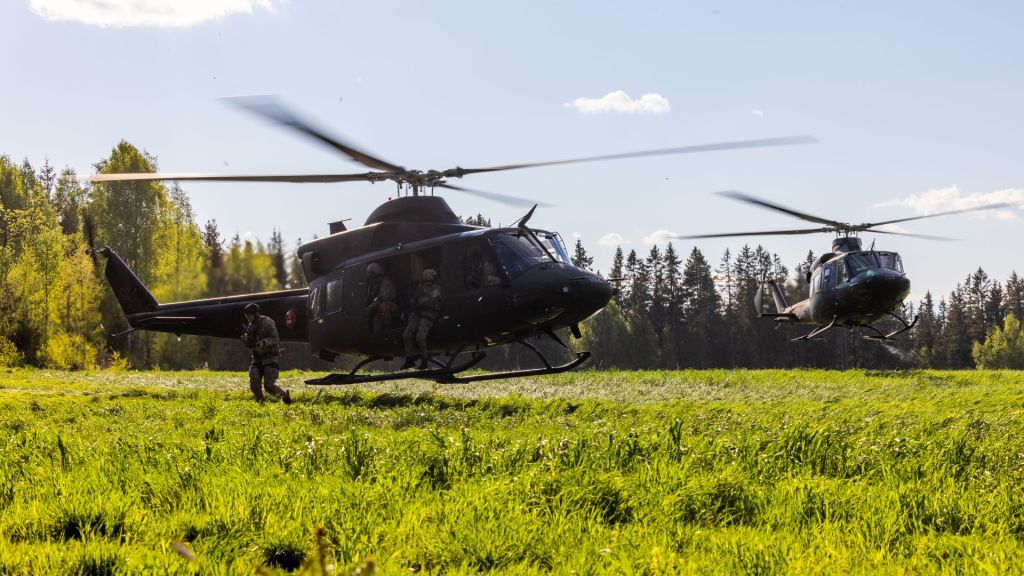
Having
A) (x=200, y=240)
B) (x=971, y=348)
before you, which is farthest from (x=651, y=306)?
(x=200, y=240)

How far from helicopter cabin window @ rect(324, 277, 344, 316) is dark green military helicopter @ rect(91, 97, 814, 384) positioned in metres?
0.02

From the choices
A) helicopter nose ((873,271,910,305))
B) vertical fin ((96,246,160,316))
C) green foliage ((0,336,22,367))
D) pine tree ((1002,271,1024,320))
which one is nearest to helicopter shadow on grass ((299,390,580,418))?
vertical fin ((96,246,160,316))

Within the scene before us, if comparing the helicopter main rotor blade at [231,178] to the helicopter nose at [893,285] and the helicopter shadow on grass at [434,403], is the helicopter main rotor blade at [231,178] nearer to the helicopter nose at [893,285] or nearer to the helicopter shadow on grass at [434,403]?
the helicopter shadow on grass at [434,403]

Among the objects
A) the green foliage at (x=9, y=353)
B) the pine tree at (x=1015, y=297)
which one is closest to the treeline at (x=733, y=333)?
the pine tree at (x=1015, y=297)

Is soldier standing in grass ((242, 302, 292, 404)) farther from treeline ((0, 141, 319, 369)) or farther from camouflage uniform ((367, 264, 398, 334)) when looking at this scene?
treeline ((0, 141, 319, 369))

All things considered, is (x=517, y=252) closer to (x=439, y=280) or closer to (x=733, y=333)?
(x=439, y=280)

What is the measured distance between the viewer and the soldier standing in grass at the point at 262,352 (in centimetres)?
1531

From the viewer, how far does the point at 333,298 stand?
50.6 feet

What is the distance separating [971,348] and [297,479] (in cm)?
11220

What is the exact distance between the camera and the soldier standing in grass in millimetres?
15312

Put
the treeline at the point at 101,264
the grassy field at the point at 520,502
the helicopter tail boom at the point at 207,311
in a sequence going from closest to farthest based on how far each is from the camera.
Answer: the grassy field at the point at 520,502
the helicopter tail boom at the point at 207,311
the treeline at the point at 101,264

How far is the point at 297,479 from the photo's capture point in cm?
608

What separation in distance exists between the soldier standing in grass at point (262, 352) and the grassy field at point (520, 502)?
5.74 meters

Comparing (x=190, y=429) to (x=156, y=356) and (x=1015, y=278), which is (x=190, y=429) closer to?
(x=156, y=356)
